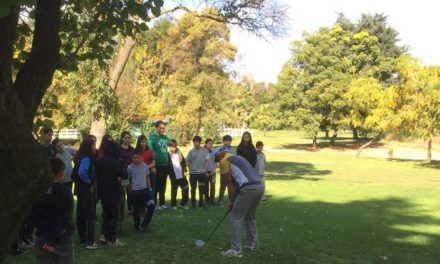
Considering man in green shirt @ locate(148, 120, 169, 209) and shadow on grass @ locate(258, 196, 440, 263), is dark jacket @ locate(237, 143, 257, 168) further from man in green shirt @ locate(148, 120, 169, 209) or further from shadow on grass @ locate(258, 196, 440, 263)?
man in green shirt @ locate(148, 120, 169, 209)

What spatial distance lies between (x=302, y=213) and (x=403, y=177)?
46.1ft

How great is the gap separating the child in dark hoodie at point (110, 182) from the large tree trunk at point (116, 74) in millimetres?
8020

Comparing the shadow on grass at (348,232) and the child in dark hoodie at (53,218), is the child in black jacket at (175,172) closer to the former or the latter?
the shadow on grass at (348,232)

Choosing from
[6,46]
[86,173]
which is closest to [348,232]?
[86,173]

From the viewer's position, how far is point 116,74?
1645cm

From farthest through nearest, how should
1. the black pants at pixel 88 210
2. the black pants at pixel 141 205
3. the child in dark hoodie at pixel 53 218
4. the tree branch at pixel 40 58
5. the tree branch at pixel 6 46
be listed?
the black pants at pixel 141 205
the black pants at pixel 88 210
the child in dark hoodie at pixel 53 218
the tree branch at pixel 40 58
the tree branch at pixel 6 46

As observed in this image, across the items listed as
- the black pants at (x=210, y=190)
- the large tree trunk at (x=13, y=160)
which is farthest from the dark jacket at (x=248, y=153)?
the large tree trunk at (x=13, y=160)

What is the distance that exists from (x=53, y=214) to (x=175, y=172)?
25.5 feet

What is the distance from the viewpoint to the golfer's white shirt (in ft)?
25.2

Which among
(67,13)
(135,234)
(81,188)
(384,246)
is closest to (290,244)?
(384,246)

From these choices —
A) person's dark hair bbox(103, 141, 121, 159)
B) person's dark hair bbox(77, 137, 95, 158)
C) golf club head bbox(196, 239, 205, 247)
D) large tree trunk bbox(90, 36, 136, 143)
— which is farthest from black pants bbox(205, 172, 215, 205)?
person's dark hair bbox(77, 137, 95, 158)

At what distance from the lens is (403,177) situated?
82.3 ft

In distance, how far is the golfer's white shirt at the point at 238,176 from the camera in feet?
25.2

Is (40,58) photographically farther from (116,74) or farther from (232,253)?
(116,74)
